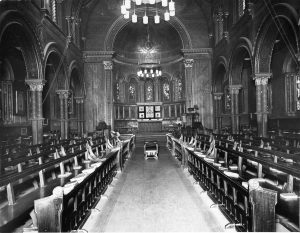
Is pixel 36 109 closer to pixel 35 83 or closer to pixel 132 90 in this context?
pixel 35 83

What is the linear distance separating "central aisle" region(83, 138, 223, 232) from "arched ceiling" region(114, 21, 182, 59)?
60.4ft

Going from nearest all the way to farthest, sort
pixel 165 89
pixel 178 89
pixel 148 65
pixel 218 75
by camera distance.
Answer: pixel 218 75, pixel 148 65, pixel 178 89, pixel 165 89

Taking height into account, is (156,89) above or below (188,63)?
below

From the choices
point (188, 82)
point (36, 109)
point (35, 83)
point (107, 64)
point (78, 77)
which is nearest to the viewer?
point (35, 83)

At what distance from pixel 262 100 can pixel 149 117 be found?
1391cm

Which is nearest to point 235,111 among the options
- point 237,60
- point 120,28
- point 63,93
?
point 237,60

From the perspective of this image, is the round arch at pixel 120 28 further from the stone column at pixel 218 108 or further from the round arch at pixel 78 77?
the stone column at pixel 218 108

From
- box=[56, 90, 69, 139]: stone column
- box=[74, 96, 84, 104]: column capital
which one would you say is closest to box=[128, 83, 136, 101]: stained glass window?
box=[74, 96, 84, 104]: column capital

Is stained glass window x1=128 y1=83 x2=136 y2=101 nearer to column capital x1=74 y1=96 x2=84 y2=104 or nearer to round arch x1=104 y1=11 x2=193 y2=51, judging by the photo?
round arch x1=104 y1=11 x2=193 y2=51

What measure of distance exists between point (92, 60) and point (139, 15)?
539 cm

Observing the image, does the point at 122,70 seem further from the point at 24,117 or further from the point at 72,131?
the point at 24,117

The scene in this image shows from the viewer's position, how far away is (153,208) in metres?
5.24

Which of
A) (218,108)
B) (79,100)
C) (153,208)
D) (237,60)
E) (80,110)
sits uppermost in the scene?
(237,60)

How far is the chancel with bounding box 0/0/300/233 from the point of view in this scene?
13.8 ft
